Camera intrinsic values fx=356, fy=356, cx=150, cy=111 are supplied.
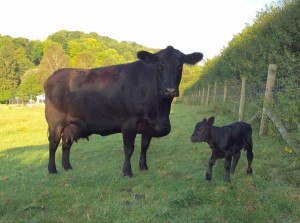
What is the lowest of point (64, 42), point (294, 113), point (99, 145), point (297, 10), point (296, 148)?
point (99, 145)

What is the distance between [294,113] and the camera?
20.8 feet

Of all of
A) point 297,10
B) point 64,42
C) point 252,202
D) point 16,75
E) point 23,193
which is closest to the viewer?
point 252,202

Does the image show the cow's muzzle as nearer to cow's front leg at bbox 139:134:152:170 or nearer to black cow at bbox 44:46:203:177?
black cow at bbox 44:46:203:177

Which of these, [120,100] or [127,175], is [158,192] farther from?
[120,100]

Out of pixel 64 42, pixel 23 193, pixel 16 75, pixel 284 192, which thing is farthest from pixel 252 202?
pixel 64 42

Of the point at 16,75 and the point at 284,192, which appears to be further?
the point at 16,75

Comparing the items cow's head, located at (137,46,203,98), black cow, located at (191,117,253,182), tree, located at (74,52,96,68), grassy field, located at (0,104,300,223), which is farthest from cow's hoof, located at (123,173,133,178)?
tree, located at (74,52,96,68)

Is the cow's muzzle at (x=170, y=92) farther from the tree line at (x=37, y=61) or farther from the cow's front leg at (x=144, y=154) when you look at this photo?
the tree line at (x=37, y=61)

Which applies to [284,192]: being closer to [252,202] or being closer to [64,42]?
[252,202]

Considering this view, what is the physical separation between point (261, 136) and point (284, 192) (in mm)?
5263

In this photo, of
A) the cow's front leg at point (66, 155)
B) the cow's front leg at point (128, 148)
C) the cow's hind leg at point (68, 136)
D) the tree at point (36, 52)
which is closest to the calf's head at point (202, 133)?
the cow's front leg at point (128, 148)

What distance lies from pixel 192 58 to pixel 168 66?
83cm

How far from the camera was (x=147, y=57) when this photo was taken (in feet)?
22.5

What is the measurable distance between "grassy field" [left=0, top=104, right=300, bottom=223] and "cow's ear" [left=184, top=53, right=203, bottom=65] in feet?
6.86
